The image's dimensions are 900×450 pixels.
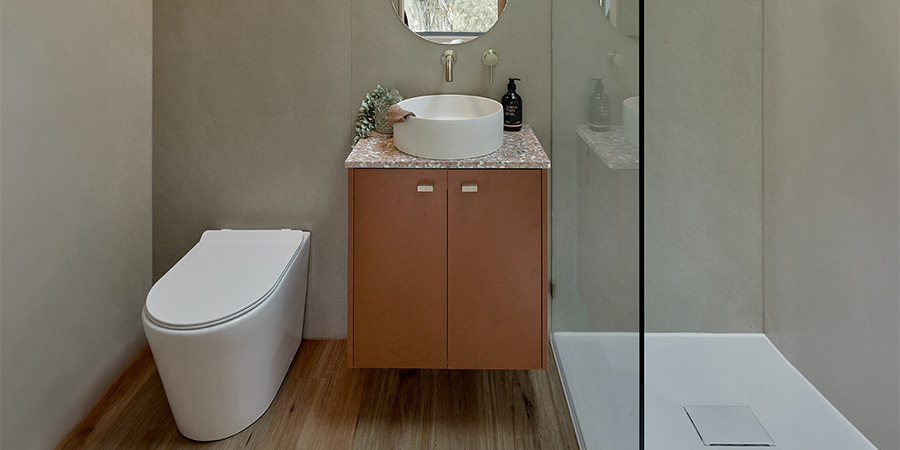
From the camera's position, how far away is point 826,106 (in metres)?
2.01

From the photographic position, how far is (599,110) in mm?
1575

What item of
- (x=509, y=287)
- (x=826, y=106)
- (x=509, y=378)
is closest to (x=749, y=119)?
(x=826, y=106)

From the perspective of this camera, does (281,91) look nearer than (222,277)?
No

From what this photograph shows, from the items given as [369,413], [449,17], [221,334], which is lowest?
[369,413]

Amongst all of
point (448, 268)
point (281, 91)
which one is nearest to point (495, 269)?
point (448, 268)

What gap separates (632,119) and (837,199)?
1094 mm

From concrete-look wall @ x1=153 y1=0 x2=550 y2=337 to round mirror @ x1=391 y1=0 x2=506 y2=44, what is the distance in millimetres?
33

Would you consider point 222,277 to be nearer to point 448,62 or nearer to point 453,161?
point 453,161

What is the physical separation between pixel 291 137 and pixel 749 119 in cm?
164

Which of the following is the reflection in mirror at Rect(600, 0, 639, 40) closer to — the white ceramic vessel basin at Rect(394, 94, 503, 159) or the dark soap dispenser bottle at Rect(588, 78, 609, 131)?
the dark soap dispenser bottle at Rect(588, 78, 609, 131)

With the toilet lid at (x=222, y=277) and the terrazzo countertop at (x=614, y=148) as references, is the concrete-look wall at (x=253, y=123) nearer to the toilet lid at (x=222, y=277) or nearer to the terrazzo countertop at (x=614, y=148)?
the toilet lid at (x=222, y=277)

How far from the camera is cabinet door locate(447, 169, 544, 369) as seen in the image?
2088 mm

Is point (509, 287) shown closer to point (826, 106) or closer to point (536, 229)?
point (536, 229)

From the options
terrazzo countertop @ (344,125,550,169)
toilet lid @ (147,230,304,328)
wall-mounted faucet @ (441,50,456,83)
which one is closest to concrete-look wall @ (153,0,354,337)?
toilet lid @ (147,230,304,328)
